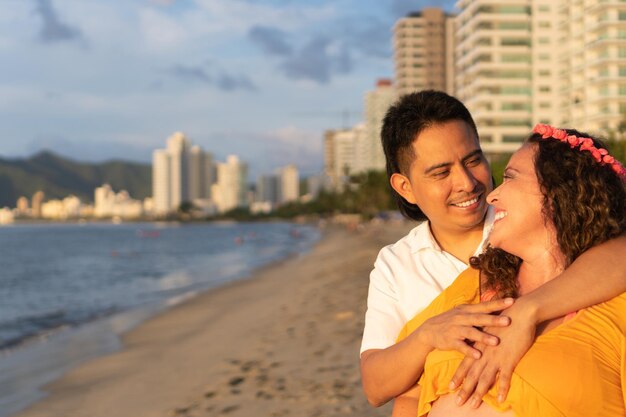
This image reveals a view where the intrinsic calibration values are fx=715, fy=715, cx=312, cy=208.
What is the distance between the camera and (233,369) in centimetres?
950

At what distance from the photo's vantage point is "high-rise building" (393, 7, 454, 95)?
129 m

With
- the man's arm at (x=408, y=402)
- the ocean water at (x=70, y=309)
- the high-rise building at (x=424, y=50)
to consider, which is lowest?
the ocean water at (x=70, y=309)

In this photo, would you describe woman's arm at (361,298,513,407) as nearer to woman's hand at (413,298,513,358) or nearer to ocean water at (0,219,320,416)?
woman's hand at (413,298,513,358)

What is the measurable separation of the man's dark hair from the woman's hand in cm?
82

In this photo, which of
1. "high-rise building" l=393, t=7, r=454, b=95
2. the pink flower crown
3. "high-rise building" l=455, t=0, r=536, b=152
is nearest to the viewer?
the pink flower crown

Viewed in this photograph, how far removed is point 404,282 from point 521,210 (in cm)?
60

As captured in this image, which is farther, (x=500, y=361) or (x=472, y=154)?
(x=472, y=154)

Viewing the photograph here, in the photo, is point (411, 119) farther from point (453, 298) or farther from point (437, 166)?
point (453, 298)

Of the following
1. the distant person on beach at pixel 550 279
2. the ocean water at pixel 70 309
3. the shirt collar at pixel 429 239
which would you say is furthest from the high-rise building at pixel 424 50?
the distant person on beach at pixel 550 279

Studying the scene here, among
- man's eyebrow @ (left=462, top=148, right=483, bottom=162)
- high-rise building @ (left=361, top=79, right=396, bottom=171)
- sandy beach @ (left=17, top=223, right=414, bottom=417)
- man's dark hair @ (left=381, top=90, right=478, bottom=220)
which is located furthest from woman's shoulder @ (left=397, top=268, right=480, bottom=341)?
high-rise building @ (left=361, top=79, right=396, bottom=171)

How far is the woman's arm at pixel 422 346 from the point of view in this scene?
2.09 metres

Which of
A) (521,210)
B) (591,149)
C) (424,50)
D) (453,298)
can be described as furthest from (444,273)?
(424,50)

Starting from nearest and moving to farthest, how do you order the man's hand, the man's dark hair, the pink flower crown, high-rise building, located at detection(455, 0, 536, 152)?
1. the man's hand
2. the pink flower crown
3. the man's dark hair
4. high-rise building, located at detection(455, 0, 536, 152)

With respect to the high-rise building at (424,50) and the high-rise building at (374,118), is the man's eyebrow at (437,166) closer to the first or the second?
the high-rise building at (424,50)
